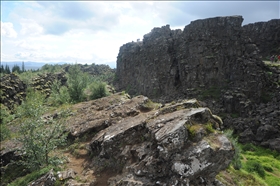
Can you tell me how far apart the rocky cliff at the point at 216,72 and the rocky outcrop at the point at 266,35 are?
50 centimetres

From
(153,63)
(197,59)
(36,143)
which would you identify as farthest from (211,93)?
(36,143)

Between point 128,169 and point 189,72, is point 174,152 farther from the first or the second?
point 189,72

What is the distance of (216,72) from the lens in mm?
66375

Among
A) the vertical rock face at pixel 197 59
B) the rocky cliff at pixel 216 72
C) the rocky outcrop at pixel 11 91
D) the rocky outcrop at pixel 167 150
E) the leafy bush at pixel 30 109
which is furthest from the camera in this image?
the rocky outcrop at pixel 11 91

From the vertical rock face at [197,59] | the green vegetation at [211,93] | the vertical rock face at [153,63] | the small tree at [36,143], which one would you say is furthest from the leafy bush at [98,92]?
the vertical rock face at [153,63]

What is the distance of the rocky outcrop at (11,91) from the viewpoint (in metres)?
60.2

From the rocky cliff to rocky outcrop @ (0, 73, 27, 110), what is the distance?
4622 centimetres

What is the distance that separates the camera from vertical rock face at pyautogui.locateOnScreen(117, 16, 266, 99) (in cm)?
5991

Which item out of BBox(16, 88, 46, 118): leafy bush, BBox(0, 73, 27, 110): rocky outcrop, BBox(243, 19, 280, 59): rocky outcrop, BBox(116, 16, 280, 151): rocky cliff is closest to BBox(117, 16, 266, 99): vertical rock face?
BBox(116, 16, 280, 151): rocky cliff

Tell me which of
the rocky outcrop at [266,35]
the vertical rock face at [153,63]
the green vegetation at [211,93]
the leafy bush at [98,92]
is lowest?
the green vegetation at [211,93]

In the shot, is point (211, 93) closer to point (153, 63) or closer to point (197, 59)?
point (197, 59)

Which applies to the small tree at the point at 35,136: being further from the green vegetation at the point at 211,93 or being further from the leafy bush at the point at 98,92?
the green vegetation at the point at 211,93

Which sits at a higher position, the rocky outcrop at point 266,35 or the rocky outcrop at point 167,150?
the rocky outcrop at point 266,35

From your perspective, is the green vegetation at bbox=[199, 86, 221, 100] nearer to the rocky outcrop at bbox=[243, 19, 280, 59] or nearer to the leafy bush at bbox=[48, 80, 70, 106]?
the rocky outcrop at bbox=[243, 19, 280, 59]
